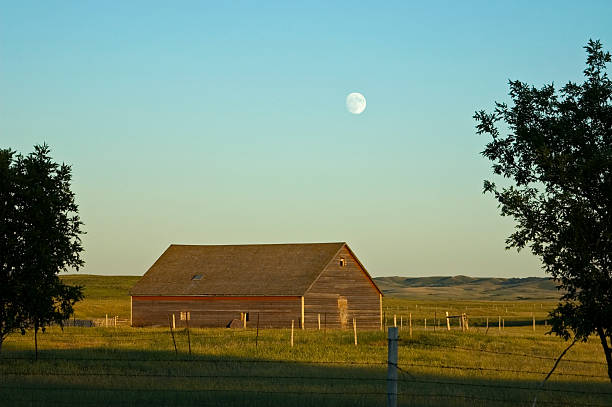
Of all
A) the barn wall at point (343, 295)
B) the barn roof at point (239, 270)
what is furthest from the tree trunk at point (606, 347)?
the barn wall at point (343, 295)

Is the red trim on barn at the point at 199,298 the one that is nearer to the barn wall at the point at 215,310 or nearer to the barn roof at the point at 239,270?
the barn wall at the point at 215,310

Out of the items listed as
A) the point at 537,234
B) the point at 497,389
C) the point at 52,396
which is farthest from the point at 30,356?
the point at 537,234

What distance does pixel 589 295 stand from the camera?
50.6 ft

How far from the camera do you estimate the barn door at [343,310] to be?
65.2 m

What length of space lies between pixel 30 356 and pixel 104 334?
21.3 metres

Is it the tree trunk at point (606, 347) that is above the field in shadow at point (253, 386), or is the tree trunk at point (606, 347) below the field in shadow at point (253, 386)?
above

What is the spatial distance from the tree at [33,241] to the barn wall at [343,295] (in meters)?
35.3

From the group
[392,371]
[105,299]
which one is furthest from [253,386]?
[105,299]

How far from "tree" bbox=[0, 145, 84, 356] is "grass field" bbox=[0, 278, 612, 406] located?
210 cm

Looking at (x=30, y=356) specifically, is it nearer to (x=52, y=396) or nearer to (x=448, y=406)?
(x=52, y=396)

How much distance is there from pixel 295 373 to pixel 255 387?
5.19 m

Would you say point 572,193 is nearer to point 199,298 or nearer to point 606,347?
point 606,347

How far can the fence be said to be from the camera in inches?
774

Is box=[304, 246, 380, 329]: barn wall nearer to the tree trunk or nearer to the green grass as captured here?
the green grass
